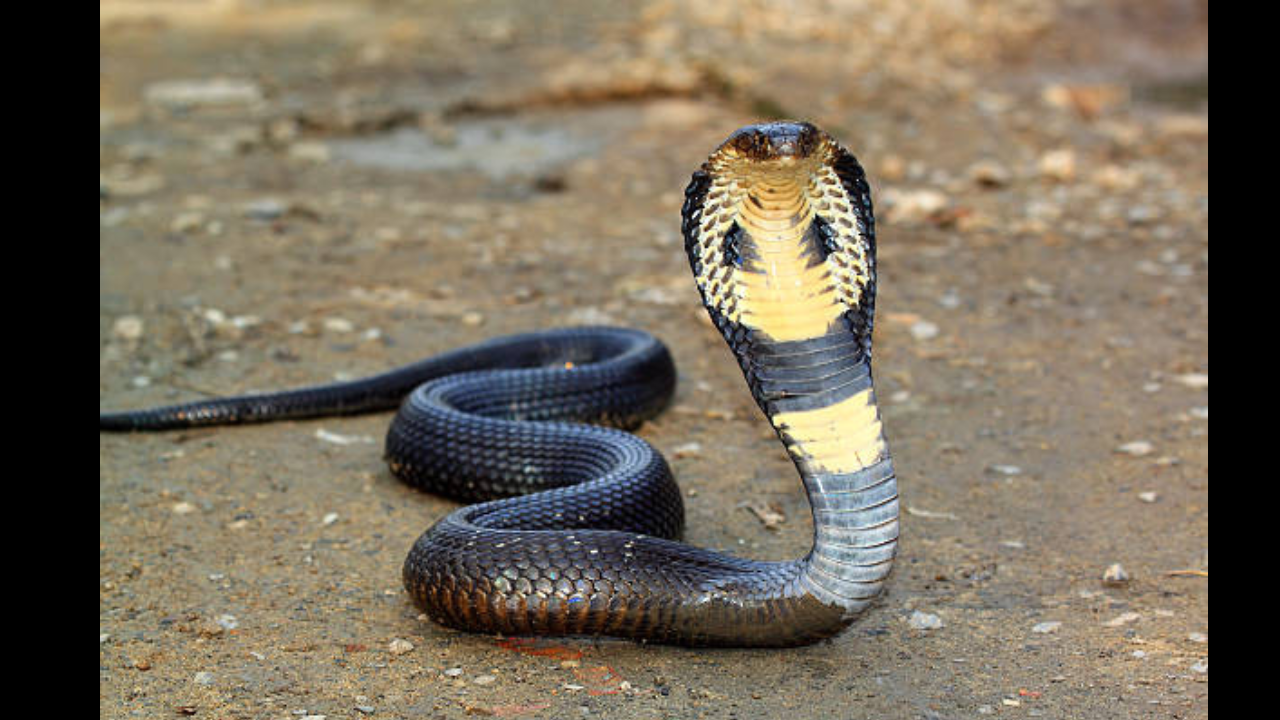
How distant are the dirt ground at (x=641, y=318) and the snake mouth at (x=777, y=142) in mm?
1245

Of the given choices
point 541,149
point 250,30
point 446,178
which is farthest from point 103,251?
point 250,30

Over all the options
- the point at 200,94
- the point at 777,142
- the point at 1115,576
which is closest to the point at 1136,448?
the point at 1115,576

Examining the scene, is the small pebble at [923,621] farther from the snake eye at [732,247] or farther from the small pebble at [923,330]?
the small pebble at [923,330]

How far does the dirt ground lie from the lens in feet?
11.5

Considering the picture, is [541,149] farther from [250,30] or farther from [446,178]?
[250,30]

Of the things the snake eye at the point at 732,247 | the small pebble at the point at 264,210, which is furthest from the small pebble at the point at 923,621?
the small pebble at the point at 264,210

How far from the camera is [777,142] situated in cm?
293

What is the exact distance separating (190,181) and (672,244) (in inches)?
121

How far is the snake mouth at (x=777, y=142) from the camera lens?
2924 millimetres

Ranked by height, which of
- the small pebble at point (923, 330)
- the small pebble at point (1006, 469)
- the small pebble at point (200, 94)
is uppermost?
the small pebble at point (200, 94)

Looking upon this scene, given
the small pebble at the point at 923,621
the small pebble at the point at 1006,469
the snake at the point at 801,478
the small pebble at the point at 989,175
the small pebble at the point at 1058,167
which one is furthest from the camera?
the small pebble at the point at 1058,167

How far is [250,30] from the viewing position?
13.4 metres

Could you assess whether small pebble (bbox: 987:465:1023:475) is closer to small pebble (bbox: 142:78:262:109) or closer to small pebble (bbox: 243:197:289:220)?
small pebble (bbox: 243:197:289:220)

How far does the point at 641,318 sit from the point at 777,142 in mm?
3733
